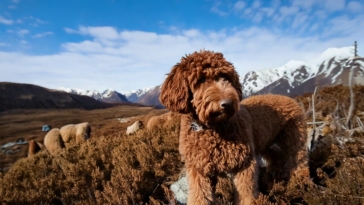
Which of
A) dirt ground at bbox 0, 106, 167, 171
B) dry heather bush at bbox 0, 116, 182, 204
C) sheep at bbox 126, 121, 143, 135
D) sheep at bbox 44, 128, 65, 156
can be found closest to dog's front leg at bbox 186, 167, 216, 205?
dry heather bush at bbox 0, 116, 182, 204

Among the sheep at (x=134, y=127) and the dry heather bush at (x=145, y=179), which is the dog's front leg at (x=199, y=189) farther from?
the sheep at (x=134, y=127)

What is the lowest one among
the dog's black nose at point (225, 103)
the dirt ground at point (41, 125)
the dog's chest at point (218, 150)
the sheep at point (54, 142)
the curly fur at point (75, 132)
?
the dirt ground at point (41, 125)

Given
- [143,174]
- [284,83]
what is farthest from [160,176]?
[284,83]

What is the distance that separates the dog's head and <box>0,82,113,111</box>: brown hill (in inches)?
4169

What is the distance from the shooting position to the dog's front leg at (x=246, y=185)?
118 inches

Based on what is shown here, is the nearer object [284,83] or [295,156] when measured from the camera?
[295,156]

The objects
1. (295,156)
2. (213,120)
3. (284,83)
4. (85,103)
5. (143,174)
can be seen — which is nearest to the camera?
(213,120)

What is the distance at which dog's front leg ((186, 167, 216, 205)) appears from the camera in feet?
10.1

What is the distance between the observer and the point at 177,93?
2.96 meters

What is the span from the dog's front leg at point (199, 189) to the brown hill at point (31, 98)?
105863 mm

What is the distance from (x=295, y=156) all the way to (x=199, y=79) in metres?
2.10

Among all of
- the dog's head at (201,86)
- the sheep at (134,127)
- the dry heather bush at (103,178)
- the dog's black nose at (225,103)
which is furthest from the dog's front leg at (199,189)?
the sheep at (134,127)

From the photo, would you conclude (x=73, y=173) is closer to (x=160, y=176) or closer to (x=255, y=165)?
(x=160, y=176)

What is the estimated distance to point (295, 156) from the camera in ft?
13.0
